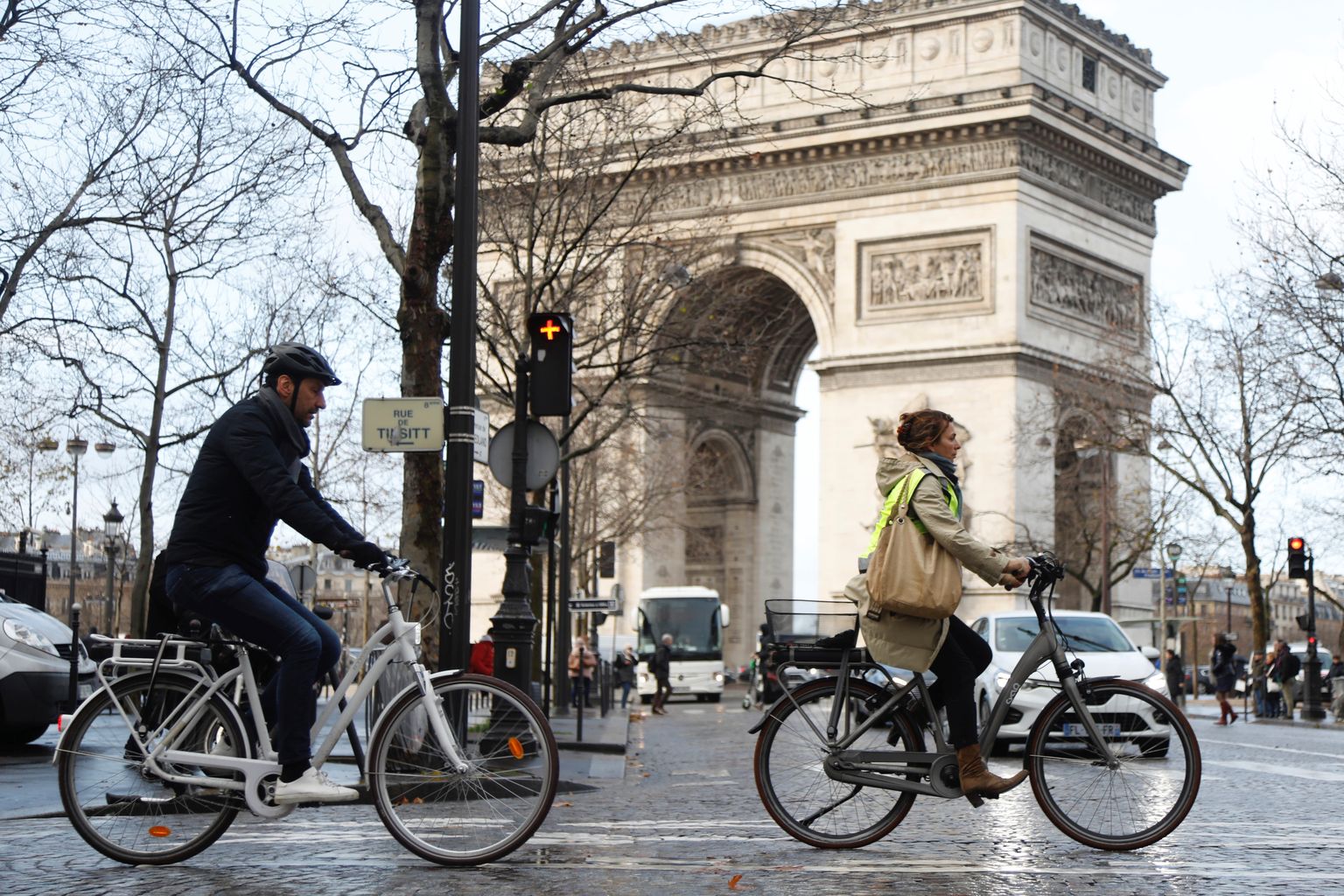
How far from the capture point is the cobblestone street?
6.19m

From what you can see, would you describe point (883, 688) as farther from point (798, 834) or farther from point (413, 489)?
point (413, 489)

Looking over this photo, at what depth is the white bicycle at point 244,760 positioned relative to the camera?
21.7ft

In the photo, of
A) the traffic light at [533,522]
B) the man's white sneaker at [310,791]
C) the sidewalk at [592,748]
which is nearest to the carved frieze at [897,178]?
the sidewalk at [592,748]

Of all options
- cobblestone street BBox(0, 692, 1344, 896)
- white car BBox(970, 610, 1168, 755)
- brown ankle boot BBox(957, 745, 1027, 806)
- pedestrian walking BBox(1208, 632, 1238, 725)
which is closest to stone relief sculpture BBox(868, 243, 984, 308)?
pedestrian walking BBox(1208, 632, 1238, 725)

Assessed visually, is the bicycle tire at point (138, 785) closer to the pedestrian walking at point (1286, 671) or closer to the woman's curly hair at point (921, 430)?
the woman's curly hair at point (921, 430)

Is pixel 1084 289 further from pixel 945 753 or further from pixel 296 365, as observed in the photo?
pixel 296 365

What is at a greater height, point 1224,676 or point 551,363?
point 551,363

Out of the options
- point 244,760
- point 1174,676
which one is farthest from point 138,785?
point 1174,676

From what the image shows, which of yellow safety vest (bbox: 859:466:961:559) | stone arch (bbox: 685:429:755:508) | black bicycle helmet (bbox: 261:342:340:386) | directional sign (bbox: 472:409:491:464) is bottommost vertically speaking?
yellow safety vest (bbox: 859:466:961:559)

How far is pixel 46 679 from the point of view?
508 inches

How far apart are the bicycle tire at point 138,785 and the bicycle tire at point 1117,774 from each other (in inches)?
111

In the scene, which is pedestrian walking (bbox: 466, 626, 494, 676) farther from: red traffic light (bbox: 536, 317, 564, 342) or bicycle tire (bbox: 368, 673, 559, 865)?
bicycle tire (bbox: 368, 673, 559, 865)

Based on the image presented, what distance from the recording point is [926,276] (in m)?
43.6

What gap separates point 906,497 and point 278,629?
7.20ft
